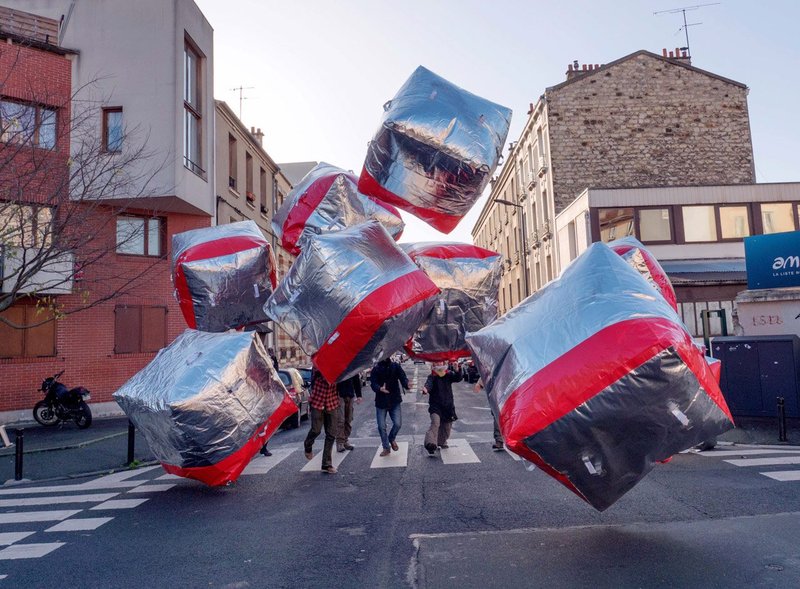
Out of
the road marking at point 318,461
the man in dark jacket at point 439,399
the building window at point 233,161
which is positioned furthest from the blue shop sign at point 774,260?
the building window at point 233,161

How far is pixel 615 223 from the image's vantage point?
76.6 feet

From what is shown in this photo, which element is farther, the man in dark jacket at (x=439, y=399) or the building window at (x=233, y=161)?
the building window at (x=233, y=161)

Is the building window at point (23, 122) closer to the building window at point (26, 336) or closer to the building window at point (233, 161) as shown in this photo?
the building window at point (26, 336)

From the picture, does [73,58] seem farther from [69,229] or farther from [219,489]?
[219,489]

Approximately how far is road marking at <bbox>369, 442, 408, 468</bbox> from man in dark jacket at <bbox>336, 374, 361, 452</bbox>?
63 cm

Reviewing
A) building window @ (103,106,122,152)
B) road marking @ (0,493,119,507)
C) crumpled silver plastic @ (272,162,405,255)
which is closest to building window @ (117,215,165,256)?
building window @ (103,106,122,152)

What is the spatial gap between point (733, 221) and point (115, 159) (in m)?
21.9

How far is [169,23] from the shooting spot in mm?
18000

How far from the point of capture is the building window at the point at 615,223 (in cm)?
2328

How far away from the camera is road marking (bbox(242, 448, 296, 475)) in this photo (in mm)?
9078

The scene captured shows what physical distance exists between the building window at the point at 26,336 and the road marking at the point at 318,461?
10715 millimetres

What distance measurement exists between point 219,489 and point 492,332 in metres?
4.82

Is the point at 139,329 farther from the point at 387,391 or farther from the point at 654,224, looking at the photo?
the point at 654,224

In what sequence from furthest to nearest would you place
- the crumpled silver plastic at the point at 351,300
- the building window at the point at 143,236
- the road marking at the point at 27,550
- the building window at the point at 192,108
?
the building window at the point at 192,108
the building window at the point at 143,236
the crumpled silver plastic at the point at 351,300
the road marking at the point at 27,550
